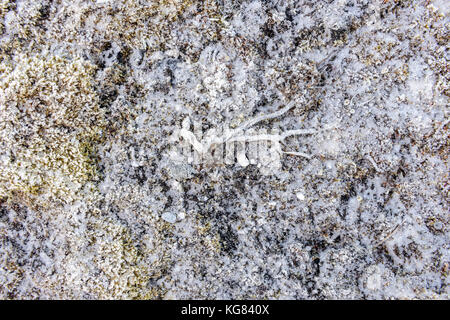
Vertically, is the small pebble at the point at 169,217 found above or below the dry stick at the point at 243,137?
below

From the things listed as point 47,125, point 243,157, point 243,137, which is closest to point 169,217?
point 243,157

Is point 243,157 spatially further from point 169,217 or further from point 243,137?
point 169,217

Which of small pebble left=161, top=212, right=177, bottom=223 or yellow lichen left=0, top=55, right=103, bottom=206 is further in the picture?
small pebble left=161, top=212, right=177, bottom=223

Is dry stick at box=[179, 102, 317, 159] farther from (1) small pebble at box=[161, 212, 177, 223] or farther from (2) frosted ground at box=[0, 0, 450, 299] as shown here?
(1) small pebble at box=[161, 212, 177, 223]

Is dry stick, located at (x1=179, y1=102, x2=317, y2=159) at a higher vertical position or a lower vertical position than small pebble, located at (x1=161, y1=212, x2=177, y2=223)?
higher

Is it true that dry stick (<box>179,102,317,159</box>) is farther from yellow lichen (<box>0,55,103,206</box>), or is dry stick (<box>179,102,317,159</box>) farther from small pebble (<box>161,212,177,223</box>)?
yellow lichen (<box>0,55,103,206</box>)

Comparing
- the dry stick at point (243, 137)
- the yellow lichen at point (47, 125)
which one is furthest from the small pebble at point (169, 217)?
the yellow lichen at point (47, 125)

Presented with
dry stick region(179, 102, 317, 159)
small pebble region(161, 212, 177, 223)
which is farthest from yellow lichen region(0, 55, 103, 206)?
dry stick region(179, 102, 317, 159)

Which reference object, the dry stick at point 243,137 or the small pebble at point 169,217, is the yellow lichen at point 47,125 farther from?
the dry stick at point 243,137

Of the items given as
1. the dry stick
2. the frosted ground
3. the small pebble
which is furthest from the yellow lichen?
the dry stick
